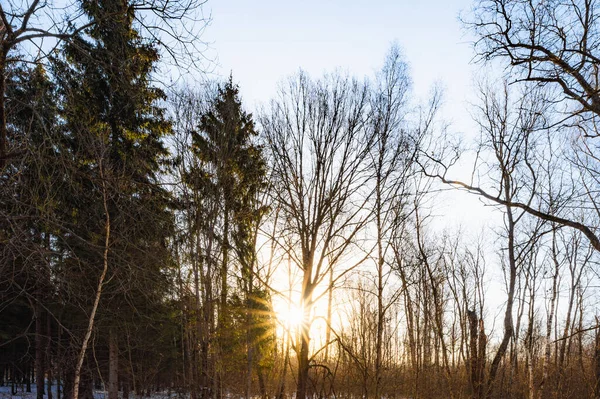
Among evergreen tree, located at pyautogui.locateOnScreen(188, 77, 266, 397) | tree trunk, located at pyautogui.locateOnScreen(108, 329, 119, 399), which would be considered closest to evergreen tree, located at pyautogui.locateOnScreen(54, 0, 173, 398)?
tree trunk, located at pyautogui.locateOnScreen(108, 329, 119, 399)

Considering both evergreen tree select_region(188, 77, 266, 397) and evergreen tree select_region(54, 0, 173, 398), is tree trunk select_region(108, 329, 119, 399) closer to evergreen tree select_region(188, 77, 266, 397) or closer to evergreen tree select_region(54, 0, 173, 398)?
evergreen tree select_region(54, 0, 173, 398)

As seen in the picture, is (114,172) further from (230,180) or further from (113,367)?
(113,367)

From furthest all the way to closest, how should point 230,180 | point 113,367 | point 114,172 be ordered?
1. point 113,367
2. point 230,180
3. point 114,172

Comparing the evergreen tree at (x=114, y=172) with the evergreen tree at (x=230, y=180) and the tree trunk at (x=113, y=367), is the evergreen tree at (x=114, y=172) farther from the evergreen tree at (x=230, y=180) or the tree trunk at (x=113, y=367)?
the evergreen tree at (x=230, y=180)

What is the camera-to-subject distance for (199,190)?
38.3 ft

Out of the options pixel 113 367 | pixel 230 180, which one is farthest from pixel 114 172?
pixel 113 367

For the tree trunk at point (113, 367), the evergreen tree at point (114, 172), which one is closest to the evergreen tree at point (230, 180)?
the evergreen tree at point (114, 172)

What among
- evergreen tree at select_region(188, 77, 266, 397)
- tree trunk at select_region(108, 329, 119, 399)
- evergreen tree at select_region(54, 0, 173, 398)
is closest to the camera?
evergreen tree at select_region(54, 0, 173, 398)

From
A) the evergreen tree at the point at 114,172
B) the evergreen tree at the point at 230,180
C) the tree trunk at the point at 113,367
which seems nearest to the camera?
the evergreen tree at the point at 114,172

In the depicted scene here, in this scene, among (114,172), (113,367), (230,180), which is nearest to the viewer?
(114,172)

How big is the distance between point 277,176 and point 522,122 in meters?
6.39

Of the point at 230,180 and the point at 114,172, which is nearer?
the point at 114,172

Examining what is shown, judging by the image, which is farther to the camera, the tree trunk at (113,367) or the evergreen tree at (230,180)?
the tree trunk at (113,367)

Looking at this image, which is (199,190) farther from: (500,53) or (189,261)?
(500,53)
